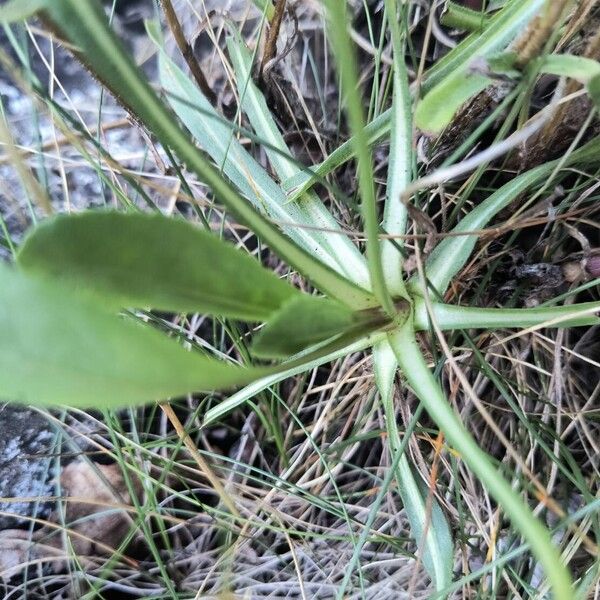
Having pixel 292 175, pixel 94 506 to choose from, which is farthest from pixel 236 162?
pixel 94 506

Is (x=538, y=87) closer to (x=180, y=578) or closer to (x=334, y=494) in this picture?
(x=334, y=494)

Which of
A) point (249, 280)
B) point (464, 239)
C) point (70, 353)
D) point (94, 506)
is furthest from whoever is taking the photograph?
point (94, 506)

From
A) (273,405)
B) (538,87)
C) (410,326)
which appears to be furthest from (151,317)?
(538,87)

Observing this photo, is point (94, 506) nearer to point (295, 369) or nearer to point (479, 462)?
point (295, 369)

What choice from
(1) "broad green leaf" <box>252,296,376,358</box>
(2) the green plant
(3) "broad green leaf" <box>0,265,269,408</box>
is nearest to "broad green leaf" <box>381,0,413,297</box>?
(2) the green plant

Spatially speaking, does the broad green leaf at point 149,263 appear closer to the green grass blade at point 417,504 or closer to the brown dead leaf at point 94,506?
the green grass blade at point 417,504
